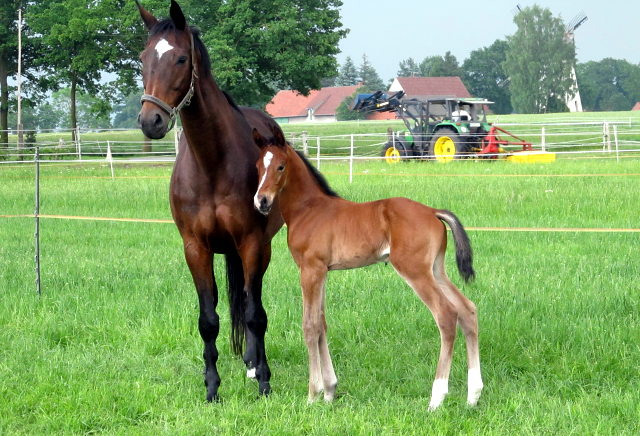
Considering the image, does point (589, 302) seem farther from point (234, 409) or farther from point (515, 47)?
point (515, 47)

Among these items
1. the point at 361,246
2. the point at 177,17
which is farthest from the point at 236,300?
the point at 177,17

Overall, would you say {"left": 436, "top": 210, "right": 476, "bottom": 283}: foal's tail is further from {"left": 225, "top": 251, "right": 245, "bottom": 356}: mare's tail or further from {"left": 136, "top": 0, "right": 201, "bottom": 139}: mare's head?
{"left": 225, "top": 251, "right": 245, "bottom": 356}: mare's tail

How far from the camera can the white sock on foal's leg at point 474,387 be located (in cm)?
373

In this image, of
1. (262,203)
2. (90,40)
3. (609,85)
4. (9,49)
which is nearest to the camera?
(262,203)

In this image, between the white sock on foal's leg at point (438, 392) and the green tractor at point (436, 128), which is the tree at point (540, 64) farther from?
the white sock on foal's leg at point (438, 392)

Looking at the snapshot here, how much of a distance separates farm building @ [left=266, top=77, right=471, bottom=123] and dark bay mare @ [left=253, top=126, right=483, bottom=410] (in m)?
78.8

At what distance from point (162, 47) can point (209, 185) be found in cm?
87

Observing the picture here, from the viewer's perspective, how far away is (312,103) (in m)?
98.1

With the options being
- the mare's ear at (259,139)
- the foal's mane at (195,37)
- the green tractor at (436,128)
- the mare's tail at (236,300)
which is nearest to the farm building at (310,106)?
the green tractor at (436,128)

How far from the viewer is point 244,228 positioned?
4102mm

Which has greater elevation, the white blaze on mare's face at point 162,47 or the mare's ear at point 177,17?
the mare's ear at point 177,17

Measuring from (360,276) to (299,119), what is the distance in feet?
302

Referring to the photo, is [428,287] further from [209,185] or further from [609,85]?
[609,85]

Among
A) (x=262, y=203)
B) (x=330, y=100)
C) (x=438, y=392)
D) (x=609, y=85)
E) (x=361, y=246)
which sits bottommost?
(x=438, y=392)
